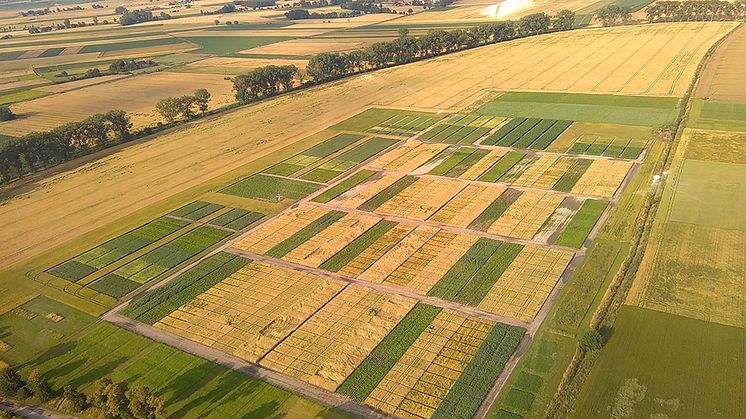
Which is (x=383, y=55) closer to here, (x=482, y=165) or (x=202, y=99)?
(x=202, y=99)

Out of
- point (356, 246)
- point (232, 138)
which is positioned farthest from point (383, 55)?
point (356, 246)

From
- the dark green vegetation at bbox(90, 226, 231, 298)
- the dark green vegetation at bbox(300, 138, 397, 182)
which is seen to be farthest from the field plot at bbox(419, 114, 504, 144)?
the dark green vegetation at bbox(90, 226, 231, 298)

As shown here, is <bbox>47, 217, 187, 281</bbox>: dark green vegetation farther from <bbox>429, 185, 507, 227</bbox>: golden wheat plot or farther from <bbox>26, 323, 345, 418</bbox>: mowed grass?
<bbox>429, 185, 507, 227</bbox>: golden wheat plot

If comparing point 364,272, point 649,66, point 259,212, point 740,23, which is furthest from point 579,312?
point 740,23

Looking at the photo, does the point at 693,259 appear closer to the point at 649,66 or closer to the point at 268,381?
the point at 268,381

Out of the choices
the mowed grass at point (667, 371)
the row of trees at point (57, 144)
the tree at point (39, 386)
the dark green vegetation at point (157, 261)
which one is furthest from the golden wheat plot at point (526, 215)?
the row of trees at point (57, 144)

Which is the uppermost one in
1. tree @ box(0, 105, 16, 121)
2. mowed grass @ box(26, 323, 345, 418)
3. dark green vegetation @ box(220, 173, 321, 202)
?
tree @ box(0, 105, 16, 121)
